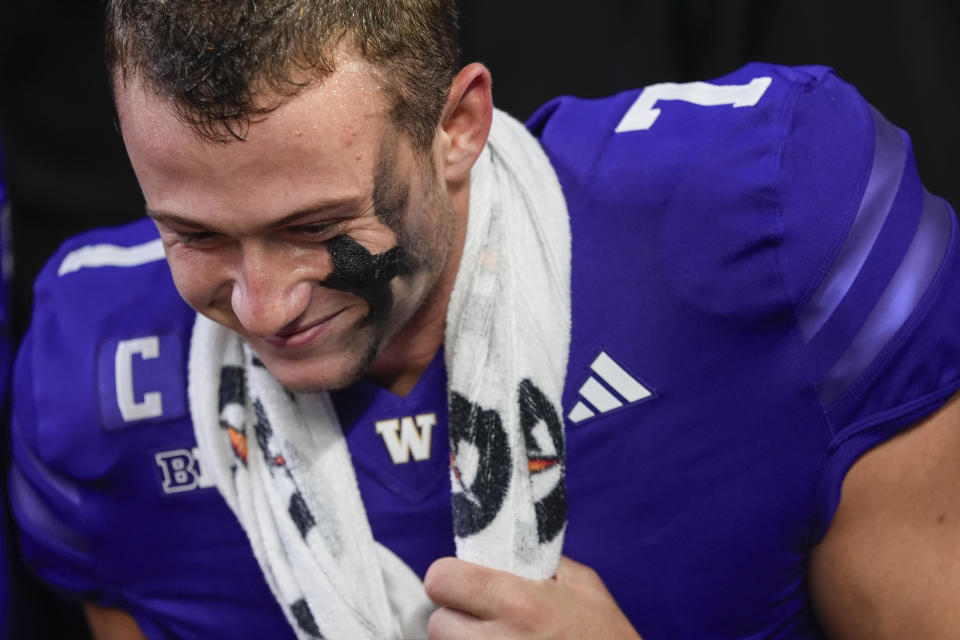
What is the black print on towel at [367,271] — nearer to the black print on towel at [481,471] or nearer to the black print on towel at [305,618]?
the black print on towel at [481,471]

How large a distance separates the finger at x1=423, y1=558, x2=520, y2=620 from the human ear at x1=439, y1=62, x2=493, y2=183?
364 millimetres

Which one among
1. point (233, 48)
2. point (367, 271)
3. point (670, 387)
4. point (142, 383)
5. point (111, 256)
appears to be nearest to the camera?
point (233, 48)

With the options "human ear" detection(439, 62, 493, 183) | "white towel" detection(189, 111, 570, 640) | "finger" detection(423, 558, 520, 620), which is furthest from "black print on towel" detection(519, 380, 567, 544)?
"human ear" detection(439, 62, 493, 183)

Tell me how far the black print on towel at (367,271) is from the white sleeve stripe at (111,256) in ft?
1.20

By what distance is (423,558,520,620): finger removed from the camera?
1020 millimetres

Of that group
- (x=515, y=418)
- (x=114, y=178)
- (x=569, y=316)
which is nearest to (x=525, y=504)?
(x=515, y=418)

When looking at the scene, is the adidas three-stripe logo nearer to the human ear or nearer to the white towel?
the white towel

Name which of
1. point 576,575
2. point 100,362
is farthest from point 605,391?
point 100,362

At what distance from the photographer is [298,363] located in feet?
3.42

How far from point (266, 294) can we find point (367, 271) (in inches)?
3.7

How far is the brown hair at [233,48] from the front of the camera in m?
0.88

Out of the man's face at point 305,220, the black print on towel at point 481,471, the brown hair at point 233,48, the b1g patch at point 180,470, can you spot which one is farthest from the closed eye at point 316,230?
the b1g patch at point 180,470

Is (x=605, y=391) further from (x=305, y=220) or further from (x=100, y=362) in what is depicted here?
(x=100, y=362)

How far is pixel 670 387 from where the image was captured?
110 centimetres
